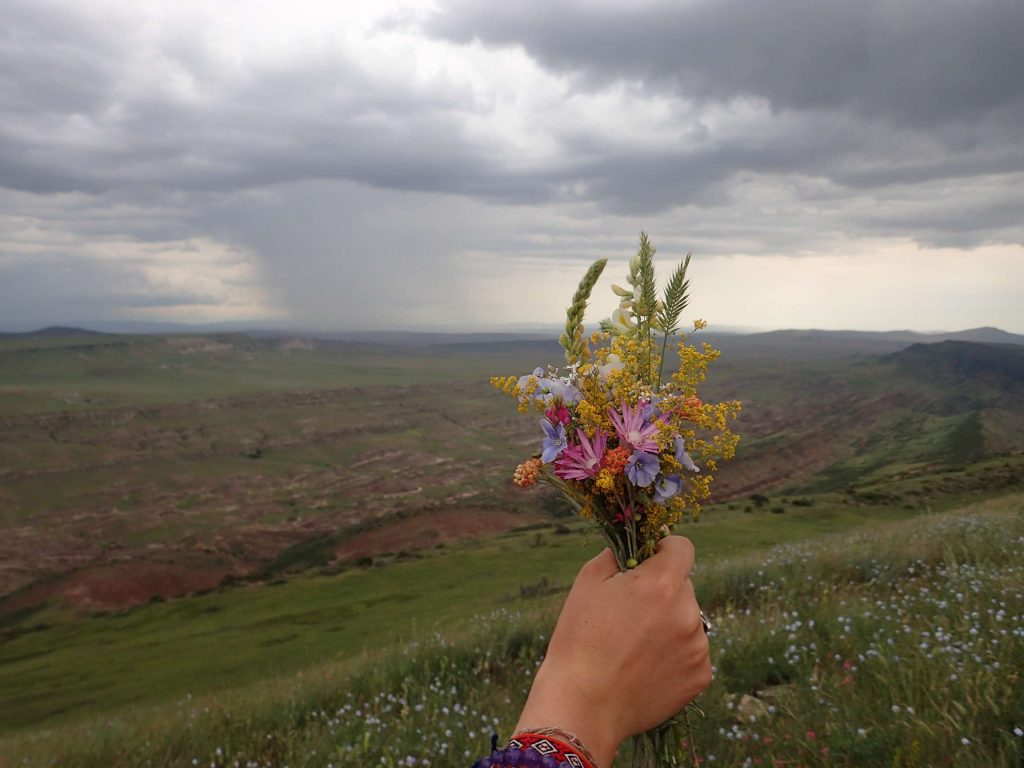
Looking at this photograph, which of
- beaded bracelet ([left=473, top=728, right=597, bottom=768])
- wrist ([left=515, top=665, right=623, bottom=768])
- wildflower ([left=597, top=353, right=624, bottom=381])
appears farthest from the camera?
wildflower ([left=597, top=353, right=624, bottom=381])

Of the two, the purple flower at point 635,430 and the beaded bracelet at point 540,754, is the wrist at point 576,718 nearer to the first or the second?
the beaded bracelet at point 540,754

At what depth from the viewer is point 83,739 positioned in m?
7.66

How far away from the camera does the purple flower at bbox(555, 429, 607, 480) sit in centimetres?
262

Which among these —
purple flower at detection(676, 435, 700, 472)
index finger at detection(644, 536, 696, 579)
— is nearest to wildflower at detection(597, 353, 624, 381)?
purple flower at detection(676, 435, 700, 472)

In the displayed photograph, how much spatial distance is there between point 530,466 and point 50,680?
33087 millimetres

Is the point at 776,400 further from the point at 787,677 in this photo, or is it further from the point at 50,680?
the point at 787,677

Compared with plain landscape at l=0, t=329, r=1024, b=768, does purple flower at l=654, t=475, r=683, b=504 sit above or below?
above

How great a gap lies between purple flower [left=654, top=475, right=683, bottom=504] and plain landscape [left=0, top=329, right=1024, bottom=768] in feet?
1.48

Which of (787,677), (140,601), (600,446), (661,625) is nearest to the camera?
(661,625)

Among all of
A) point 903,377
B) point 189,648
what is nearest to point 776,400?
point 903,377

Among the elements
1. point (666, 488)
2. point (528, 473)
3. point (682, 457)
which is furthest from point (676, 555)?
point (528, 473)

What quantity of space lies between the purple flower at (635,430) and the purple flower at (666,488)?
14 centimetres

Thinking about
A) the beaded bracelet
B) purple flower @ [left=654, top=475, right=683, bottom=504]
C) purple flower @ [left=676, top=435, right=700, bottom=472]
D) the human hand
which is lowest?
the beaded bracelet

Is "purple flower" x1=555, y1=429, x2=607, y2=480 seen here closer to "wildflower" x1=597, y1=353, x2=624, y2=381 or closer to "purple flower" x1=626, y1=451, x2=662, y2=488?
"purple flower" x1=626, y1=451, x2=662, y2=488
